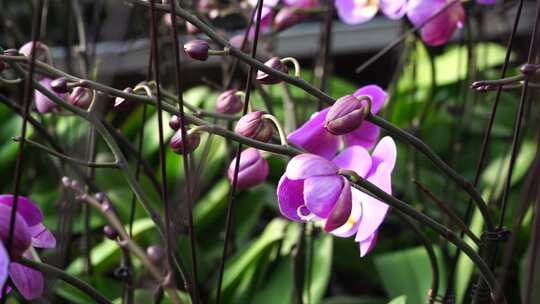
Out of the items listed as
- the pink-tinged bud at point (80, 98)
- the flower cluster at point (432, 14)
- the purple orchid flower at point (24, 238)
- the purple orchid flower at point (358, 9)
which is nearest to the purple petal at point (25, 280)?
the purple orchid flower at point (24, 238)

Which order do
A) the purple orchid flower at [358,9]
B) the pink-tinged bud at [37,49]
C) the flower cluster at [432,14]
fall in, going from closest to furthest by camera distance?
the pink-tinged bud at [37,49]
the flower cluster at [432,14]
the purple orchid flower at [358,9]

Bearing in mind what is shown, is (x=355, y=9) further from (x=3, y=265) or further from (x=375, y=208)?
(x=3, y=265)

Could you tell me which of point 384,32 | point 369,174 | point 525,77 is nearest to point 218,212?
point 369,174

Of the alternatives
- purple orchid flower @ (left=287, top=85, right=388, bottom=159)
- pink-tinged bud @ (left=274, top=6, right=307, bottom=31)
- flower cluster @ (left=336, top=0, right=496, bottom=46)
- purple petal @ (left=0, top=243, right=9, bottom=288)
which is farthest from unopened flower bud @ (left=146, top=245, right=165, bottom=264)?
pink-tinged bud @ (left=274, top=6, right=307, bottom=31)

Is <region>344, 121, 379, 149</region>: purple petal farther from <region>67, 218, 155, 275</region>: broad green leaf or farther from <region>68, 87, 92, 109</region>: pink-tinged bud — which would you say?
<region>67, 218, 155, 275</region>: broad green leaf

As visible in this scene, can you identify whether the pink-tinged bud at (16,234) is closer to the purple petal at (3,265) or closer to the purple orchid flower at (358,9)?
the purple petal at (3,265)

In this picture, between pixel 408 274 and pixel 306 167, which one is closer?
pixel 306 167

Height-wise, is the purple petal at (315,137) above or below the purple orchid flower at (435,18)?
below

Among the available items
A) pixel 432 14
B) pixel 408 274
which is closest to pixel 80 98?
pixel 432 14

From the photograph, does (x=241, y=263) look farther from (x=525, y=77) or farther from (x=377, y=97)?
(x=525, y=77)
